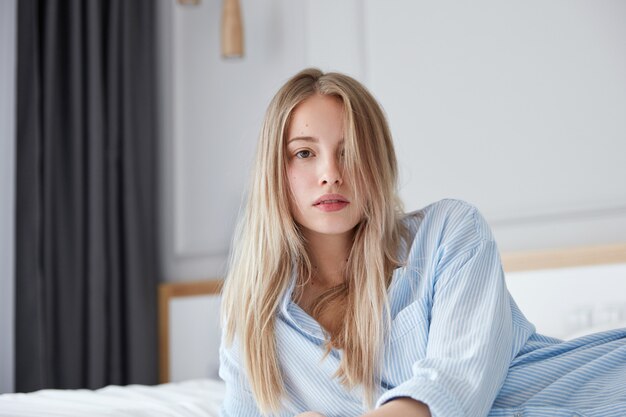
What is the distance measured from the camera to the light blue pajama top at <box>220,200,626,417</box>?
1.10 metres

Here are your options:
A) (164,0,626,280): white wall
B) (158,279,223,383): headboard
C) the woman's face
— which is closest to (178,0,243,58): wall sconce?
(164,0,626,280): white wall

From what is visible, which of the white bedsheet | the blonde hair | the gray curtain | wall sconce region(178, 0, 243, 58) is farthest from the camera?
wall sconce region(178, 0, 243, 58)

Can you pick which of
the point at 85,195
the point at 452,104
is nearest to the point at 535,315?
the point at 452,104

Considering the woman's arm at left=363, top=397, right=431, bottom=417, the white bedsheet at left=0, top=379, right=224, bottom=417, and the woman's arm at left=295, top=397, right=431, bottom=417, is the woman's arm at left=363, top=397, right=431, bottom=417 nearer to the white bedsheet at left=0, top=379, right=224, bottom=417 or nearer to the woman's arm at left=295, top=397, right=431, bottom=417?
the woman's arm at left=295, top=397, right=431, bottom=417

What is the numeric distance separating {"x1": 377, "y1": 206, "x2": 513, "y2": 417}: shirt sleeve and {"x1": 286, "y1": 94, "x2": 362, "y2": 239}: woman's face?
19cm

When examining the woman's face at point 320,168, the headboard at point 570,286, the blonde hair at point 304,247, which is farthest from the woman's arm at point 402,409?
the headboard at point 570,286

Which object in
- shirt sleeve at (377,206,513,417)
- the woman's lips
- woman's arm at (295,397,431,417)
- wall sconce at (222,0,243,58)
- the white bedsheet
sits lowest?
the white bedsheet

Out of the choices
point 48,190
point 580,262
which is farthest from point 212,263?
point 580,262

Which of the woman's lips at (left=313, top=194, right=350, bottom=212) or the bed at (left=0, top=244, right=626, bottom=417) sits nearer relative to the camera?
the woman's lips at (left=313, top=194, right=350, bottom=212)

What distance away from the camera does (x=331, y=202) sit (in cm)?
138

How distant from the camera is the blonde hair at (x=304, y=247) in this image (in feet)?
4.36

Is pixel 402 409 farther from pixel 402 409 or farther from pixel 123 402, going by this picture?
pixel 123 402

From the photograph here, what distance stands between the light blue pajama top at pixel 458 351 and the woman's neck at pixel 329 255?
4.3 inches

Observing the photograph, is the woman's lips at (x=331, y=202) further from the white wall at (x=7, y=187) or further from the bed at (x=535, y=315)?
the white wall at (x=7, y=187)
